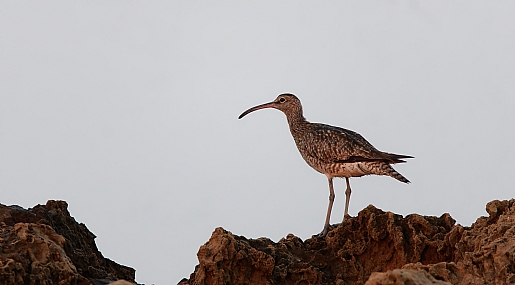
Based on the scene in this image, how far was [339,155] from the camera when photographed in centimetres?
1437

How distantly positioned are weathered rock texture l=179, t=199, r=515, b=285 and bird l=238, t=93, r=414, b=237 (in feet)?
6.84

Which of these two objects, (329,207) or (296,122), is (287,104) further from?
(329,207)

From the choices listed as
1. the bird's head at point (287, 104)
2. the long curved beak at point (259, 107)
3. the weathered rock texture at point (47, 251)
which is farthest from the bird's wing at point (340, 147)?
the weathered rock texture at point (47, 251)

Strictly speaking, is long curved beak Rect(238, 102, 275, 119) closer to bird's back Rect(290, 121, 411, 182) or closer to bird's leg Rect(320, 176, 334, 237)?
bird's back Rect(290, 121, 411, 182)

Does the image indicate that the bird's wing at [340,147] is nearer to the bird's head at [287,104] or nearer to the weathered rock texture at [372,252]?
the bird's head at [287,104]

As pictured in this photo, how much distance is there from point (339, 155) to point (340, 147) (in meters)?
0.15

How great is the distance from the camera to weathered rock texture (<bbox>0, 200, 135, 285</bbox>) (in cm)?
862

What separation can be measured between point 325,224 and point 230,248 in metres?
4.22

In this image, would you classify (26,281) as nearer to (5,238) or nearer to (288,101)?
(5,238)

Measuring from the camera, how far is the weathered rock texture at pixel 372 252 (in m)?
8.57

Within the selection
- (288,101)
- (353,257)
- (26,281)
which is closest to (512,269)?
(353,257)

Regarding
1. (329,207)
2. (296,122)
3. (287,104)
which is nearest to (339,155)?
(329,207)

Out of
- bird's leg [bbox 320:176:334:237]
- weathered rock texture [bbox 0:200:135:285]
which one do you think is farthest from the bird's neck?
weathered rock texture [bbox 0:200:135:285]

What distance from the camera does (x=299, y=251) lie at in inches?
446
